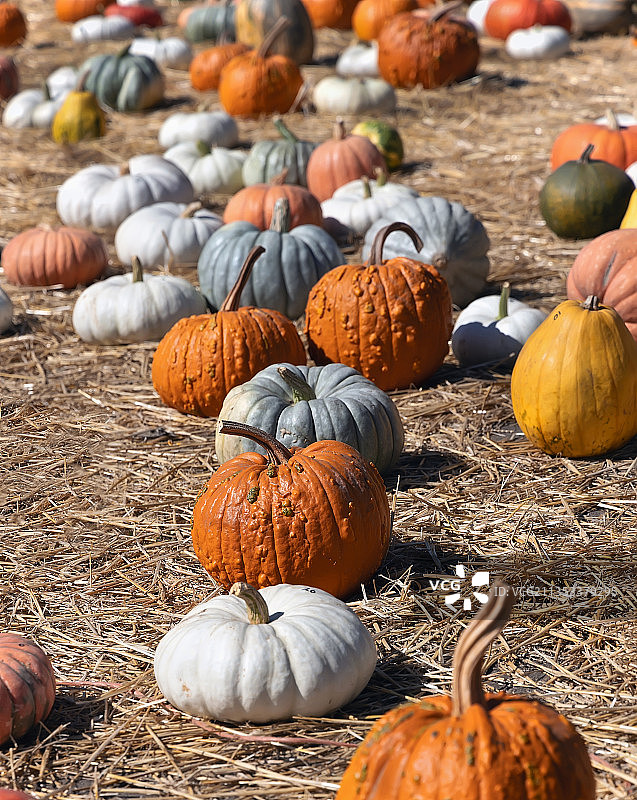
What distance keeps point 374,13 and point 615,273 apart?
Result: 8.87 metres

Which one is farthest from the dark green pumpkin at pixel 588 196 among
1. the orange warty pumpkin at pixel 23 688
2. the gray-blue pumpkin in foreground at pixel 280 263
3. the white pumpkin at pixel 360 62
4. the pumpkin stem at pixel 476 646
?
the white pumpkin at pixel 360 62

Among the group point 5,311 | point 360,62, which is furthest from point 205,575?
point 360,62

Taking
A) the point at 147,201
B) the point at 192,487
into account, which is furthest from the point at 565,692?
the point at 147,201

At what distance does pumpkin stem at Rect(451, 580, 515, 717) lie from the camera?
1.88 meters

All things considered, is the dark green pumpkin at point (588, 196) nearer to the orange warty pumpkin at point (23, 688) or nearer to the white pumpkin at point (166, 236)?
the white pumpkin at point (166, 236)

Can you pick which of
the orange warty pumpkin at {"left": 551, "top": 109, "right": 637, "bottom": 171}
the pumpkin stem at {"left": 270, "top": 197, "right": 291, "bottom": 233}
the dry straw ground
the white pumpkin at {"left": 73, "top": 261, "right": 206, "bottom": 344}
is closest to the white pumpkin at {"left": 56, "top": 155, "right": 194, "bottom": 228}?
the dry straw ground

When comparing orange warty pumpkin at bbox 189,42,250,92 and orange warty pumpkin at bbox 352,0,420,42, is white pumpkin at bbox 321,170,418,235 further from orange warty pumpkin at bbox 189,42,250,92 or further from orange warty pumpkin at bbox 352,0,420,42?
orange warty pumpkin at bbox 352,0,420,42

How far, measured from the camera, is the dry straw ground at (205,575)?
2.66 metres

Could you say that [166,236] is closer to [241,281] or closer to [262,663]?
[241,281]

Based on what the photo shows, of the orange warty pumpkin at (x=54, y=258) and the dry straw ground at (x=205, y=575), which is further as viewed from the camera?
the orange warty pumpkin at (x=54, y=258)

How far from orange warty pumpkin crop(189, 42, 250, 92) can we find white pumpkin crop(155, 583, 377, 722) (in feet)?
31.3

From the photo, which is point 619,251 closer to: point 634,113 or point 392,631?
point 392,631

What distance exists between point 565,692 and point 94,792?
1.23 meters

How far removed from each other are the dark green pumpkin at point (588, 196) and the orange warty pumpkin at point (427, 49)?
14.2 feet
